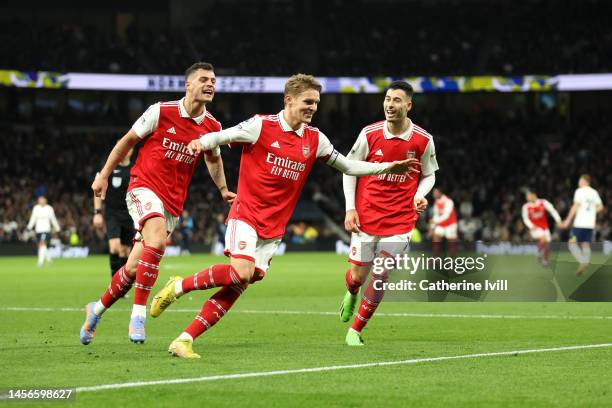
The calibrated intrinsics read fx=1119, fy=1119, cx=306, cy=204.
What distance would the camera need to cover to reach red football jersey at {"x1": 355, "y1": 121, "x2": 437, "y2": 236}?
36.0 ft

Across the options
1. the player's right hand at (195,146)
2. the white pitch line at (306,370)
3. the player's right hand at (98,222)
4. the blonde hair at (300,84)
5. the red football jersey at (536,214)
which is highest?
the red football jersey at (536,214)

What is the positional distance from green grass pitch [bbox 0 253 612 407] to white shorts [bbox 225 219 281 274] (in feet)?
2.65

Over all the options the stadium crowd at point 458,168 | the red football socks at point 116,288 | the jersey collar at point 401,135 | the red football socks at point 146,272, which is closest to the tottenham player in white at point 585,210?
the jersey collar at point 401,135

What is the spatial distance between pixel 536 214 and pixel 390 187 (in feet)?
53.9

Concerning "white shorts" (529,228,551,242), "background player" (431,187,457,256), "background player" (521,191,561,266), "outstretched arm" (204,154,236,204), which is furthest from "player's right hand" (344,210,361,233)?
"background player" (431,187,457,256)

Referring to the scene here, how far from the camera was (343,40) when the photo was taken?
5325cm

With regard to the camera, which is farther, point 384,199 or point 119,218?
point 119,218

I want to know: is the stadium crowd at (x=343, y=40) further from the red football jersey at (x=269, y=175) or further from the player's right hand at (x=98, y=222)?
the red football jersey at (x=269, y=175)

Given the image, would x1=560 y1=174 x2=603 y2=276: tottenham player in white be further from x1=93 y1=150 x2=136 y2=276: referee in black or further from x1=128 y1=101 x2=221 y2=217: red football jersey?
x1=128 y1=101 x2=221 y2=217: red football jersey

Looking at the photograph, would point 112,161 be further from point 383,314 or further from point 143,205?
point 383,314

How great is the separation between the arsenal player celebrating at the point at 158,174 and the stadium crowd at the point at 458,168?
30335 mm

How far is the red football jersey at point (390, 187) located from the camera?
1098 centimetres

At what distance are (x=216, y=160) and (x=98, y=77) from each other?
37.7 m

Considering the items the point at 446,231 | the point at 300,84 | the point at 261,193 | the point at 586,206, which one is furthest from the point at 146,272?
the point at 446,231
